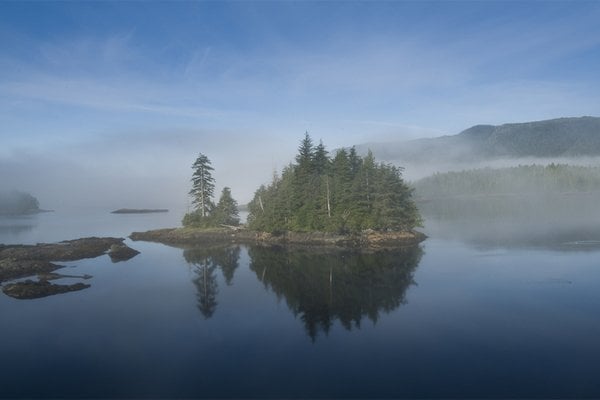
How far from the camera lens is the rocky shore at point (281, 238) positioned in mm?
65375

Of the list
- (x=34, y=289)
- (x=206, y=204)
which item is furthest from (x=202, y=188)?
(x=34, y=289)

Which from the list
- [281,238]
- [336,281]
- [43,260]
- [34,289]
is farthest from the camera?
[281,238]

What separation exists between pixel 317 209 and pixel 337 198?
433 centimetres

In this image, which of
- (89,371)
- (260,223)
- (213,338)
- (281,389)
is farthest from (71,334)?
(260,223)

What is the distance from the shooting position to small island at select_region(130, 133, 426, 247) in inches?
2662

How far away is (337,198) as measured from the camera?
229 feet

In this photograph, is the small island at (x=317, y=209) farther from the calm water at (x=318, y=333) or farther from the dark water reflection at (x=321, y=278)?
the calm water at (x=318, y=333)

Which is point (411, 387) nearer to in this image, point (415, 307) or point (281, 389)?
point (281, 389)

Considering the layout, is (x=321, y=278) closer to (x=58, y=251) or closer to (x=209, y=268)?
(x=209, y=268)

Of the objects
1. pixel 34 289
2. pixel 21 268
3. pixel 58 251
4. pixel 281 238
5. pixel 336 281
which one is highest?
pixel 58 251

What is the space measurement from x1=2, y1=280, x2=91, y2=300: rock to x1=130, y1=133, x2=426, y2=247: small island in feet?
118

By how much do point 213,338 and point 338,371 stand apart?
9276 mm

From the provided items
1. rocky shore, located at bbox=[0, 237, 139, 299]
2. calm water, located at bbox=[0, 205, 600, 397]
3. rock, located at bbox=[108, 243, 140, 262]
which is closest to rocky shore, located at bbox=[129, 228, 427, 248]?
rocky shore, located at bbox=[0, 237, 139, 299]

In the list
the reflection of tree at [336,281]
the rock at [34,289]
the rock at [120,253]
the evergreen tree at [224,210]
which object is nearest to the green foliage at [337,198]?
the evergreen tree at [224,210]
